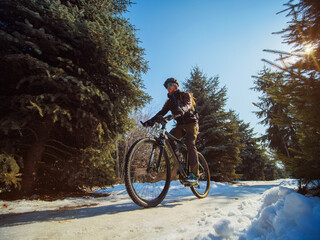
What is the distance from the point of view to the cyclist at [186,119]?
3230 millimetres

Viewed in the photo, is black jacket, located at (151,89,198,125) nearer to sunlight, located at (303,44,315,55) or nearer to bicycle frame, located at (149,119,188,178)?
Answer: bicycle frame, located at (149,119,188,178)

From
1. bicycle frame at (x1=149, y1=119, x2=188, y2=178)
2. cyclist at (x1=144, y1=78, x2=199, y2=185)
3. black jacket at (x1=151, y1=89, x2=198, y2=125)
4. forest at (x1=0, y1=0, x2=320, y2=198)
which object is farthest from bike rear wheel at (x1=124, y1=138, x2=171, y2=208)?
forest at (x1=0, y1=0, x2=320, y2=198)

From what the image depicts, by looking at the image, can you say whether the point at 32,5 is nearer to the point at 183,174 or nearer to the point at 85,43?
the point at 85,43

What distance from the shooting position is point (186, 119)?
11.1 ft

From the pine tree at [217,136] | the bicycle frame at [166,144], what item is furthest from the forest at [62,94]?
the pine tree at [217,136]

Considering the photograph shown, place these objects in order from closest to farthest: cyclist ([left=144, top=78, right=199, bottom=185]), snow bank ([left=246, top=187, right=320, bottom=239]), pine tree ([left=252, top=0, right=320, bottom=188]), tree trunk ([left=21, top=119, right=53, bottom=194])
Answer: snow bank ([left=246, top=187, right=320, bottom=239]), pine tree ([left=252, top=0, right=320, bottom=188]), cyclist ([left=144, top=78, right=199, bottom=185]), tree trunk ([left=21, top=119, right=53, bottom=194])

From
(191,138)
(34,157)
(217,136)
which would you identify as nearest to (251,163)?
(217,136)

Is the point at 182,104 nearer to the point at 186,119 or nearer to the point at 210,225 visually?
the point at 186,119

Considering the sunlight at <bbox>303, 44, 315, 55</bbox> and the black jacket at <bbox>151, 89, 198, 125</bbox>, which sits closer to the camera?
the sunlight at <bbox>303, 44, 315, 55</bbox>

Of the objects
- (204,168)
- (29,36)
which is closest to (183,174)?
(204,168)

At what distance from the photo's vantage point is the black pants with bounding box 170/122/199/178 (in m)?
3.23

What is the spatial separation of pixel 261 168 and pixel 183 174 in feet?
69.5

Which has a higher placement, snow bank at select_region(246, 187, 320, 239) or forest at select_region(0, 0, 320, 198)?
forest at select_region(0, 0, 320, 198)

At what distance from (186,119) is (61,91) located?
283 cm
